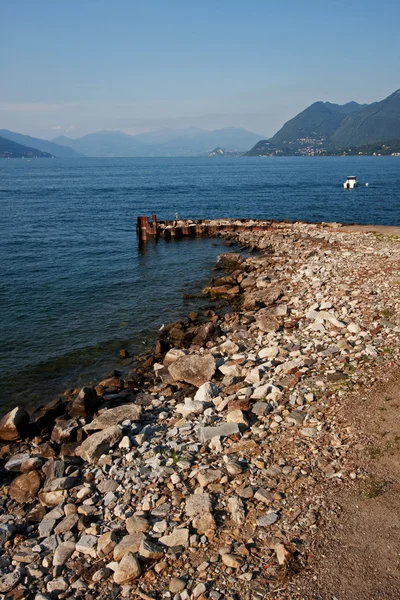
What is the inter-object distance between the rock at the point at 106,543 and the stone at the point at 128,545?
15cm

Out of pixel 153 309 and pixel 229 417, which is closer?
pixel 229 417

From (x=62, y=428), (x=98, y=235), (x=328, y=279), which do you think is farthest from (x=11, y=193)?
(x=62, y=428)

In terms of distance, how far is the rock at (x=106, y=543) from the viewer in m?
7.23

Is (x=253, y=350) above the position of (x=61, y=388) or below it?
above

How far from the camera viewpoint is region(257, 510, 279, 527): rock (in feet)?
23.6

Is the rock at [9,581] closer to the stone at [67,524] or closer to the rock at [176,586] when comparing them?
the stone at [67,524]

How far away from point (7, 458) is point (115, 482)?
13.7ft

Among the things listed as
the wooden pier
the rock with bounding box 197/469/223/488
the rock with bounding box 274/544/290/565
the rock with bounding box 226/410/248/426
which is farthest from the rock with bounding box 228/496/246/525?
the wooden pier

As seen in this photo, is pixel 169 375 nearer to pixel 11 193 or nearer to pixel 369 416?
pixel 369 416

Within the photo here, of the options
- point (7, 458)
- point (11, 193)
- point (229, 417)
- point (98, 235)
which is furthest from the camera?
point (11, 193)

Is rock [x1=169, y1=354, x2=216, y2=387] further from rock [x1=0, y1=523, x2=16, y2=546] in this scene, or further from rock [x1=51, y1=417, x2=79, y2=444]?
rock [x1=0, y1=523, x2=16, y2=546]

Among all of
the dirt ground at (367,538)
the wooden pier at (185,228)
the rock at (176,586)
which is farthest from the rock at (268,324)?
the wooden pier at (185,228)

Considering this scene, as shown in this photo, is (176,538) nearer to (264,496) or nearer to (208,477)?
(208,477)

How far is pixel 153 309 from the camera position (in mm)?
23344
